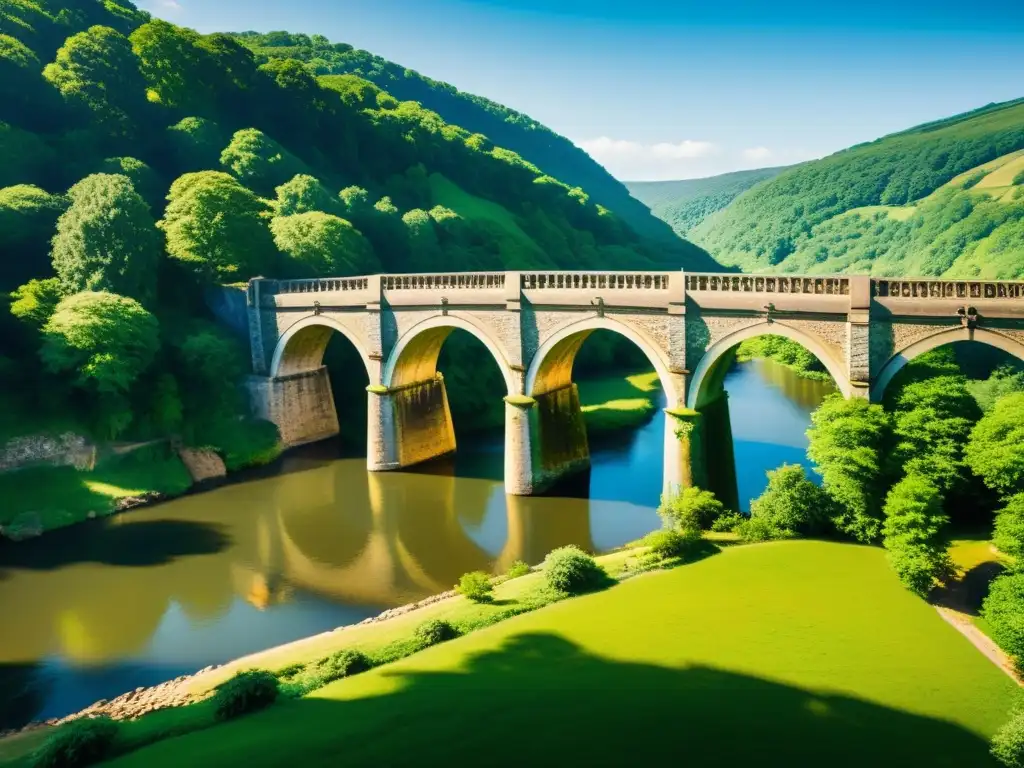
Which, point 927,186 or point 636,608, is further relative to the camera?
point 927,186

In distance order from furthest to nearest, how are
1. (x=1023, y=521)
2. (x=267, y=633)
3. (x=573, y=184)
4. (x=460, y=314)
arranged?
(x=573, y=184)
(x=460, y=314)
(x=267, y=633)
(x=1023, y=521)

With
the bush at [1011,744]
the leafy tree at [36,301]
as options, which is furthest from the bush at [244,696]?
the leafy tree at [36,301]

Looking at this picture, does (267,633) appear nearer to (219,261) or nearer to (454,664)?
(454,664)

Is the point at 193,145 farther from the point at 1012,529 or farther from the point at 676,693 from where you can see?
the point at 1012,529

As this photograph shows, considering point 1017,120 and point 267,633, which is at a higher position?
point 1017,120

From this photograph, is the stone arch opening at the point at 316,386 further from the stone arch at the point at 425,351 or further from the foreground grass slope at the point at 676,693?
the foreground grass slope at the point at 676,693

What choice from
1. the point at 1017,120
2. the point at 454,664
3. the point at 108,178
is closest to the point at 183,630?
the point at 454,664
